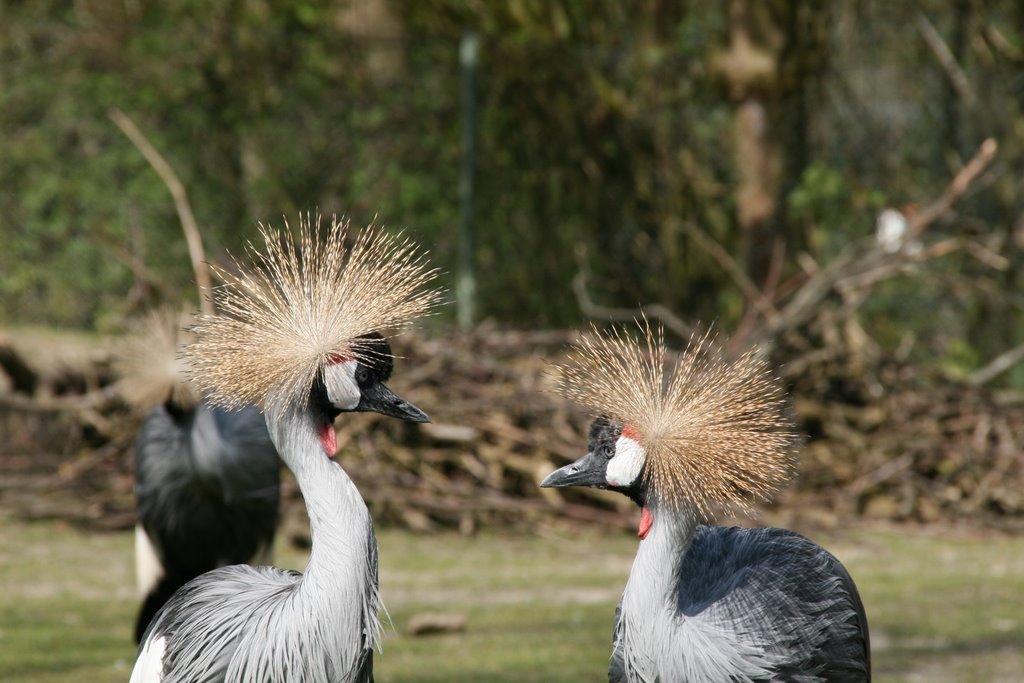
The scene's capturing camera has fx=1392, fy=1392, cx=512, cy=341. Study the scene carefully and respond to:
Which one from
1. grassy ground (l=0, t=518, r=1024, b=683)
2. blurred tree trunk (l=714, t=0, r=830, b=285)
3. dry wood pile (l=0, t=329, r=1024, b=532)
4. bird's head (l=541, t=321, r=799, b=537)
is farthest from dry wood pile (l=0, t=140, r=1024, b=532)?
bird's head (l=541, t=321, r=799, b=537)

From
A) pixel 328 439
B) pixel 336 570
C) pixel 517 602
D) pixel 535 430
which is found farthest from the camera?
pixel 535 430

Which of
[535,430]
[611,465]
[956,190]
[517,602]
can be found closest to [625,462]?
[611,465]

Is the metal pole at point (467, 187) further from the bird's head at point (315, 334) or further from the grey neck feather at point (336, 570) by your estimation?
the grey neck feather at point (336, 570)

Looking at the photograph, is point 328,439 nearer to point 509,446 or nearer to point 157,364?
point 157,364

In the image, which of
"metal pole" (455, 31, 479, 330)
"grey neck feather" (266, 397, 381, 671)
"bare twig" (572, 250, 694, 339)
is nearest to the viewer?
"grey neck feather" (266, 397, 381, 671)

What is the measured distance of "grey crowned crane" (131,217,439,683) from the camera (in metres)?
2.30

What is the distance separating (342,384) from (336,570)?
1.04ft

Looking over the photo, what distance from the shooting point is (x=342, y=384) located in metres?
2.38

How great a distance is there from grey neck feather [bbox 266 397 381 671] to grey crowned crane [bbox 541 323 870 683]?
0.42 m

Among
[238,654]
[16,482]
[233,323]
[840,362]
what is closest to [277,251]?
[233,323]

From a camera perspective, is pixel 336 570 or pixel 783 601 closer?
pixel 336 570

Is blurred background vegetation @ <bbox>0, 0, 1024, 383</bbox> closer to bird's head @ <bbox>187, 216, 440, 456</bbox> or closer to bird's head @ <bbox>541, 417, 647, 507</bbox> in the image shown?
bird's head @ <bbox>541, 417, 647, 507</bbox>

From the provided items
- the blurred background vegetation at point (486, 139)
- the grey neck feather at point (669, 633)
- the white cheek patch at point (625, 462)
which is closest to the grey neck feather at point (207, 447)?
the white cheek patch at point (625, 462)

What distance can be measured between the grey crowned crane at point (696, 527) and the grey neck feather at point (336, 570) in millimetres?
415
